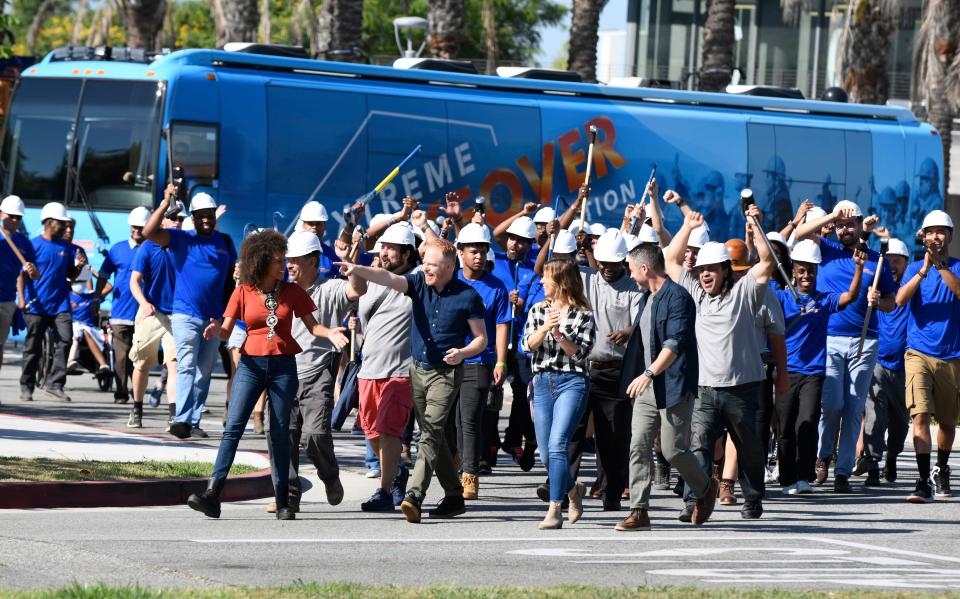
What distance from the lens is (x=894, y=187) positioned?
89.8 ft

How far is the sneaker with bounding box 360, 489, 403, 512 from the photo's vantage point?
37.5 feet

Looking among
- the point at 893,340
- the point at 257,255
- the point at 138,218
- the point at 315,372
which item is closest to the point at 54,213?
the point at 138,218

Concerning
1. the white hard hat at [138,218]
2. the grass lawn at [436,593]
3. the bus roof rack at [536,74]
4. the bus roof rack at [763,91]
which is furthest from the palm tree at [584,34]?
the grass lawn at [436,593]

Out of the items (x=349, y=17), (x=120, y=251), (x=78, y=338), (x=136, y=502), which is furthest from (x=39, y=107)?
(x=136, y=502)

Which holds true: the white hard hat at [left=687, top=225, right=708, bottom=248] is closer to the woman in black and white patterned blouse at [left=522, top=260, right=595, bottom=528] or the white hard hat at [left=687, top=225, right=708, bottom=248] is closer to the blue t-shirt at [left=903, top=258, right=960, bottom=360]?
the blue t-shirt at [left=903, top=258, right=960, bottom=360]

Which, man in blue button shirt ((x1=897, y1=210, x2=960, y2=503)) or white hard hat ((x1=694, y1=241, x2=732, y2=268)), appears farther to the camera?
man in blue button shirt ((x1=897, y1=210, x2=960, y2=503))

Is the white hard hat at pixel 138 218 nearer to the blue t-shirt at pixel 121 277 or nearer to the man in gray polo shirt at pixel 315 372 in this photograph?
the blue t-shirt at pixel 121 277

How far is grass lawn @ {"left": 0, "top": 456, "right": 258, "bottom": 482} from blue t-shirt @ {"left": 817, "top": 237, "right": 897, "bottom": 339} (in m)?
4.79

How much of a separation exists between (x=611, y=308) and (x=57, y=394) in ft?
29.2

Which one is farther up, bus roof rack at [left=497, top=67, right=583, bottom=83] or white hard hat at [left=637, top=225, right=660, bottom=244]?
bus roof rack at [left=497, top=67, right=583, bottom=83]

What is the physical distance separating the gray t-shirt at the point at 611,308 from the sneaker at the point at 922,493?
2.77 meters

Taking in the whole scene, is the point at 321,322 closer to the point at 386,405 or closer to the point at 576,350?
the point at 386,405

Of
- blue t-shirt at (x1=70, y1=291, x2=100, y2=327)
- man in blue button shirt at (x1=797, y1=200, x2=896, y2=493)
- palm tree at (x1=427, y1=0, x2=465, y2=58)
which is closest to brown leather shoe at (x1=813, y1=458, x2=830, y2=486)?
man in blue button shirt at (x1=797, y1=200, x2=896, y2=493)

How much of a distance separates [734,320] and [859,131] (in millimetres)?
16401
